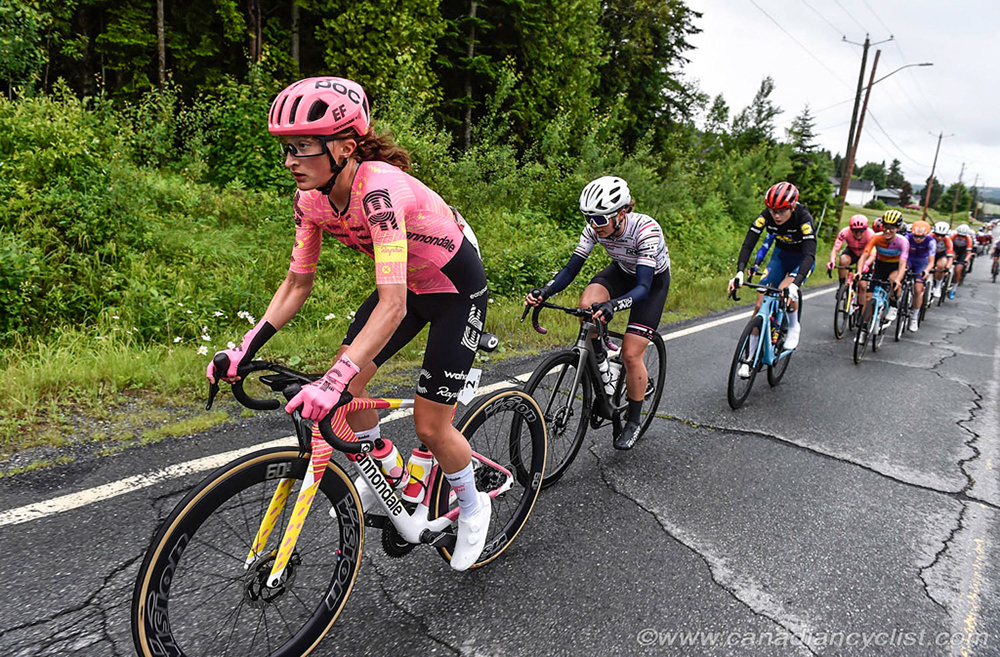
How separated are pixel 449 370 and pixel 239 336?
3.93 m

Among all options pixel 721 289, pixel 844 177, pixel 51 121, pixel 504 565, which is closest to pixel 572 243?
pixel 721 289

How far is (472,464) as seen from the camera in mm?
2652

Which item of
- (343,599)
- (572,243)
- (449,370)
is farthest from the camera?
(572,243)

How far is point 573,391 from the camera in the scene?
147 inches

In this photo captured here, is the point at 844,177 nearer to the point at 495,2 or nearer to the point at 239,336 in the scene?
the point at 495,2

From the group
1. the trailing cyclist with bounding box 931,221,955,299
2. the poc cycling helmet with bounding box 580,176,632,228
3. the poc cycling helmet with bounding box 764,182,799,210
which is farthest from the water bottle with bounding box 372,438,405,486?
the trailing cyclist with bounding box 931,221,955,299

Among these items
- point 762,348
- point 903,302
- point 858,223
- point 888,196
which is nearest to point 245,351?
point 762,348

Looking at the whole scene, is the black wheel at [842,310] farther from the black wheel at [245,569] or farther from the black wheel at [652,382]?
the black wheel at [245,569]

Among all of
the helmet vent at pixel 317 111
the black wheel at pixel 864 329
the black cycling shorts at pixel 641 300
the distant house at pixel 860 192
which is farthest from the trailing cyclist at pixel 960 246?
the distant house at pixel 860 192

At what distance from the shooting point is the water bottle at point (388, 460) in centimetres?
246

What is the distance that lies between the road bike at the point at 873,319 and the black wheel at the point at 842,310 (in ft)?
2.09

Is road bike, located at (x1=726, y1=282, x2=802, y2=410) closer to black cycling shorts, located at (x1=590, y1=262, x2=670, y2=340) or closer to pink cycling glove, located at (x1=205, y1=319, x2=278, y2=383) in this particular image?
black cycling shorts, located at (x1=590, y1=262, x2=670, y2=340)

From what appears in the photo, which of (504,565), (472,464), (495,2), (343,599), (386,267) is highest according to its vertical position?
(495,2)

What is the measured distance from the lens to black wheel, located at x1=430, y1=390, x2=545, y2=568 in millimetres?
2730
